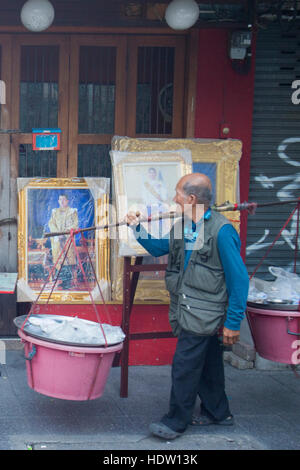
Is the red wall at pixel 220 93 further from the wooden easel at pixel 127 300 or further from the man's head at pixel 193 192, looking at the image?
→ the man's head at pixel 193 192

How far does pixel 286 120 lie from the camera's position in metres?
6.02

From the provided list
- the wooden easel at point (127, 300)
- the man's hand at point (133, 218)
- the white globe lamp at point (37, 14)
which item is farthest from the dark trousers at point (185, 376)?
the white globe lamp at point (37, 14)

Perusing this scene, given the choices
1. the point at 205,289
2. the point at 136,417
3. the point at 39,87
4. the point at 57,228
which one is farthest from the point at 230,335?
the point at 39,87

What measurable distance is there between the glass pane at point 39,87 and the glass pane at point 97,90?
0.27m

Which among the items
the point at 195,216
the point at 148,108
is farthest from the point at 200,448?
the point at 148,108

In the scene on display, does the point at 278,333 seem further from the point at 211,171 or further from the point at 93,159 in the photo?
the point at 93,159

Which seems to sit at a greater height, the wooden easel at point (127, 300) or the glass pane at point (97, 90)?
the glass pane at point (97, 90)

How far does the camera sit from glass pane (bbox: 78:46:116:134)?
575 cm

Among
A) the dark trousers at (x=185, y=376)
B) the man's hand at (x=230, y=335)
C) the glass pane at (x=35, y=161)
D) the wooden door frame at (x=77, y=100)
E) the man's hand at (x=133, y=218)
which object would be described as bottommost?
the dark trousers at (x=185, y=376)

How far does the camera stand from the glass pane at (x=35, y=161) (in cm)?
580

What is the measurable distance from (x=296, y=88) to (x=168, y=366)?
10.3ft

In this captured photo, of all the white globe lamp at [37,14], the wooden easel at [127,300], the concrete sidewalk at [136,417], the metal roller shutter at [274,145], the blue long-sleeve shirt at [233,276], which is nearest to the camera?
the blue long-sleeve shirt at [233,276]

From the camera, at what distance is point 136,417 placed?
4559mm

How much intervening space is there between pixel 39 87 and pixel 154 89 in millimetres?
1141
